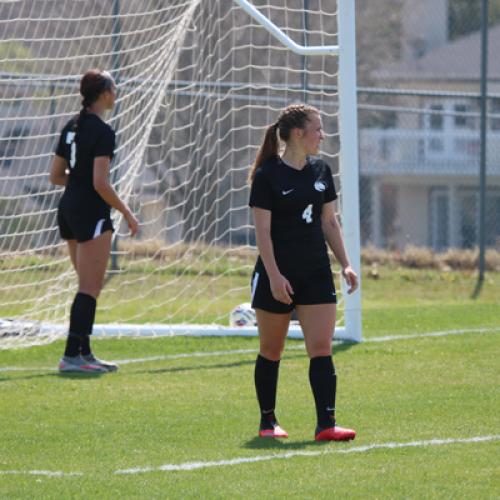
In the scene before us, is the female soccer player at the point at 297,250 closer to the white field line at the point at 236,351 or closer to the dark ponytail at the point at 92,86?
the dark ponytail at the point at 92,86

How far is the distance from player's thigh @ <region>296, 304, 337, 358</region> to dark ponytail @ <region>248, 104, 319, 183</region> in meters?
0.77

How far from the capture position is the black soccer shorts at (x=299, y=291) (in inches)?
254

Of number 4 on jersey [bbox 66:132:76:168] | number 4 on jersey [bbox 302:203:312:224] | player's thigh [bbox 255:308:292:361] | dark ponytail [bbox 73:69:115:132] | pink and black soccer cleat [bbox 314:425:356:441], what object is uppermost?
dark ponytail [bbox 73:69:115:132]

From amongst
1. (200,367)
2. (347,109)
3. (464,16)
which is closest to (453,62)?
(464,16)

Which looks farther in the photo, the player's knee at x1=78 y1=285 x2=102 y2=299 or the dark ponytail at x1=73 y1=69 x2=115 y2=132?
the player's knee at x1=78 y1=285 x2=102 y2=299

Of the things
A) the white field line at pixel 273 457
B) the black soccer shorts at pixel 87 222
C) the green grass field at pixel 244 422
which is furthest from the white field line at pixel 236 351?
the white field line at pixel 273 457

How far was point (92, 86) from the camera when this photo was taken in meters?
8.77

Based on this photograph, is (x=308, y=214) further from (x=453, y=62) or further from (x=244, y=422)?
(x=453, y=62)

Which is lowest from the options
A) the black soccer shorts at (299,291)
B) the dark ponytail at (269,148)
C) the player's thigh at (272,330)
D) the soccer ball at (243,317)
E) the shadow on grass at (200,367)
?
the shadow on grass at (200,367)

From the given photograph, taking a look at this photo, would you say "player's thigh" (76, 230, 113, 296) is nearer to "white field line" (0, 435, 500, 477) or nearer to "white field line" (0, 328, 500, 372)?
"white field line" (0, 328, 500, 372)

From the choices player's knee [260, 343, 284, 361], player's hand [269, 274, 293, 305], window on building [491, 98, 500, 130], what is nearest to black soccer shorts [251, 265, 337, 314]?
player's hand [269, 274, 293, 305]

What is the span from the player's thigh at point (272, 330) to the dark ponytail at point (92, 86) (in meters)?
2.87

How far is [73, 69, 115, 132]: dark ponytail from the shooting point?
8.74 meters

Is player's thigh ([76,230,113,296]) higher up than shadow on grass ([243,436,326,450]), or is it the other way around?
player's thigh ([76,230,113,296])
